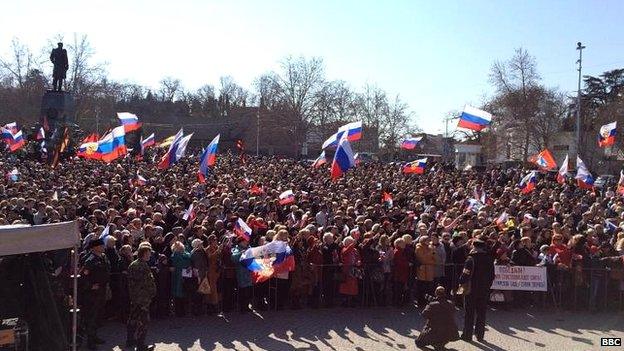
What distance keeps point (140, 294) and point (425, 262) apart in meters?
5.68

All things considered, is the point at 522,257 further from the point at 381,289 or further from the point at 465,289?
the point at 465,289

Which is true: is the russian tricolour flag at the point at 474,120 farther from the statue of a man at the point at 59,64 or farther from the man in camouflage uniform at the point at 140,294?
the statue of a man at the point at 59,64

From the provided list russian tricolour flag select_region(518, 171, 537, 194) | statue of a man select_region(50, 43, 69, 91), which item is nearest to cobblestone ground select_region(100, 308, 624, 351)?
russian tricolour flag select_region(518, 171, 537, 194)

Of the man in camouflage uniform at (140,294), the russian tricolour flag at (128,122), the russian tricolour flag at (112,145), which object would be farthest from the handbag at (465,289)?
the russian tricolour flag at (128,122)

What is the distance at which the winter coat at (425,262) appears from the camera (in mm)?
12352

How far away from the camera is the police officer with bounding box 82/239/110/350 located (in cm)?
932

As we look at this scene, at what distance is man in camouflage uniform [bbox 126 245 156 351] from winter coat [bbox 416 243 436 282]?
5413 mm

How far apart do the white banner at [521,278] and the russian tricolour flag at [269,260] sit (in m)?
4.02

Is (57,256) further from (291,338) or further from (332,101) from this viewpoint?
(332,101)

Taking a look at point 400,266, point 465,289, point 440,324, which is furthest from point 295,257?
point 440,324

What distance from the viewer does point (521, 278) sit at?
12.3 metres

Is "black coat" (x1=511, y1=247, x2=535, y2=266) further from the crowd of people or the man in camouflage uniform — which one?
the man in camouflage uniform

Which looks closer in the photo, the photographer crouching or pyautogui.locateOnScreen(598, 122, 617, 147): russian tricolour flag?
the photographer crouching

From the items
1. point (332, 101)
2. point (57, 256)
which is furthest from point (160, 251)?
point (332, 101)
